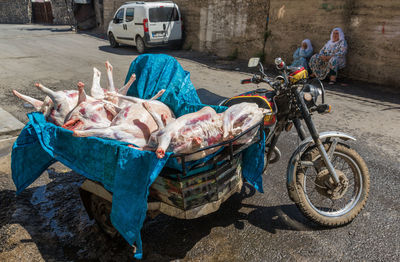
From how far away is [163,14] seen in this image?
1436 centimetres

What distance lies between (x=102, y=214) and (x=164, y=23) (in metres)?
13.1

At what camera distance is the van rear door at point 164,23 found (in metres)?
14.0

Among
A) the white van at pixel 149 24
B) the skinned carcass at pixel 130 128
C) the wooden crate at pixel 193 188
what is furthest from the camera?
the white van at pixel 149 24

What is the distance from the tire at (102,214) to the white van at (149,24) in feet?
40.4

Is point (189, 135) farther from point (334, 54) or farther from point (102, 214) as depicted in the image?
point (334, 54)

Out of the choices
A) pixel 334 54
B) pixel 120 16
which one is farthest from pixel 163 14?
pixel 334 54

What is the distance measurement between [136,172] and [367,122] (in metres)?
5.28

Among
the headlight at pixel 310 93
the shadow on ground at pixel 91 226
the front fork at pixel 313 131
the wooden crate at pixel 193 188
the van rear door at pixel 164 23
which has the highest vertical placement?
the van rear door at pixel 164 23

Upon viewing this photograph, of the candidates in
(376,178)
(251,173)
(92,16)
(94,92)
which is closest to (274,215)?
(251,173)

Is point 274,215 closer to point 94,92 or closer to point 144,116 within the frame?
point 144,116

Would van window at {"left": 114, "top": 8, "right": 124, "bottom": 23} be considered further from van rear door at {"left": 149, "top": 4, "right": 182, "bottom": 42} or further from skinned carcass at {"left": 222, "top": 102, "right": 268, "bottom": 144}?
skinned carcass at {"left": 222, "top": 102, "right": 268, "bottom": 144}

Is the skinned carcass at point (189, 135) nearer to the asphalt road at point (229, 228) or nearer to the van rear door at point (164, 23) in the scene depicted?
the asphalt road at point (229, 228)

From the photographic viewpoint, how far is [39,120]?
280 centimetres

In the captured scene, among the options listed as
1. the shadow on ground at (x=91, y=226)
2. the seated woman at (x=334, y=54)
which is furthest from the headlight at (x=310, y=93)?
the seated woman at (x=334, y=54)
